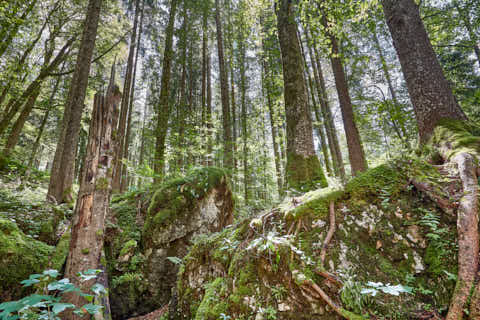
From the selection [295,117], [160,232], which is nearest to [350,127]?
[295,117]

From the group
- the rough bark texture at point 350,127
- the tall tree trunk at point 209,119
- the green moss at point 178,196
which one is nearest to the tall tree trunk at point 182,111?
the tall tree trunk at point 209,119

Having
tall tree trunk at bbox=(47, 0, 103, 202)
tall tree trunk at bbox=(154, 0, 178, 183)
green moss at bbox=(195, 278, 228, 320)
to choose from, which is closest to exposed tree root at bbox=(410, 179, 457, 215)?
green moss at bbox=(195, 278, 228, 320)

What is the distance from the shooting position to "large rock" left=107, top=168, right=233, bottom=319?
488cm

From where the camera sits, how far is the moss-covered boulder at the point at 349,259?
1906 mm

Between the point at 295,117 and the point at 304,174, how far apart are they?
142cm

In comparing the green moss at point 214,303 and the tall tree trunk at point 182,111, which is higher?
the tall tree trunk at point 182,111

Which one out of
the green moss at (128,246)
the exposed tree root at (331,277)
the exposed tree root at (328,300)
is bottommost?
the exposed tree root at (328,300)

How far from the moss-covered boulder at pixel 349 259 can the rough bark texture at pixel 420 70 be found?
62.4 inches

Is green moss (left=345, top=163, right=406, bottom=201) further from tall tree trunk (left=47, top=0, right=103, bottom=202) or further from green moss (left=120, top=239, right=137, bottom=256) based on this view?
tall tree trunk (left=47, top=0, right=103, bottom=202)

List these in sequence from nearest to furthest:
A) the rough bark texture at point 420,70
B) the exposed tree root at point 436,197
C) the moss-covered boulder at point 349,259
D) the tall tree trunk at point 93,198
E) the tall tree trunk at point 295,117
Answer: the moss-covered boulder at point 349,259
the exposed tree root at point 436,197
the tall tree trunk at point 93,198
the rough bark texture at point 420,70
the tall tree trunk at point 295,117

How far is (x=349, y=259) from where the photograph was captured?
2221mm

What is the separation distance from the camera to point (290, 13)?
5.68 m

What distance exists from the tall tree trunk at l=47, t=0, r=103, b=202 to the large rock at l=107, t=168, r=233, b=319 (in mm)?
2014

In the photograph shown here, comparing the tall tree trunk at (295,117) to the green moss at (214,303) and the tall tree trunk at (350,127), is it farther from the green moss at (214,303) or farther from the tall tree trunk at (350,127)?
the green moss at (214,303)
